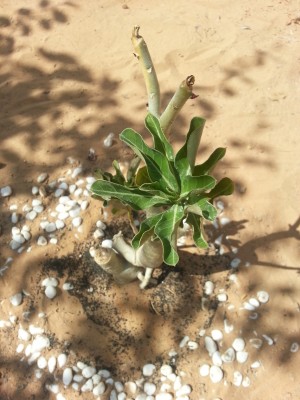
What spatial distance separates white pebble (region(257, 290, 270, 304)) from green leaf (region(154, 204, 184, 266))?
109 cm

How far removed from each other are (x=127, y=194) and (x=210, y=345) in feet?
3.83

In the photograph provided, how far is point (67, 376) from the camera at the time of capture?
2.34 meters

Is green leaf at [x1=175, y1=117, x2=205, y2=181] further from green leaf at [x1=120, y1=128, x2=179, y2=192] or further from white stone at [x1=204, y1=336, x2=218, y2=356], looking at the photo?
white stone at [x1=204, y1=336, x2=218, y2=356]

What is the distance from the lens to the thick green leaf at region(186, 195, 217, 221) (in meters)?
1.53

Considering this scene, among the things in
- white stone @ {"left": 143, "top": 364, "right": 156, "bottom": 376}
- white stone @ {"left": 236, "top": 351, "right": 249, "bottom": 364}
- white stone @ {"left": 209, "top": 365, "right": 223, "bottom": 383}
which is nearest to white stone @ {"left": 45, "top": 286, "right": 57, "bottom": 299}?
white stone @ {"left": 143, "top": 364, "right": 156, "bottom": 376}

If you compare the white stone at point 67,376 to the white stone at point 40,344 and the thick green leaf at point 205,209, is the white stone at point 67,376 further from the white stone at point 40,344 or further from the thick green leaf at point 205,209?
the thick green leaf at point 205,209

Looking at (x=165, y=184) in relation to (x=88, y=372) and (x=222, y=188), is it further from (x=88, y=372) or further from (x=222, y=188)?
(x=88, y=372)

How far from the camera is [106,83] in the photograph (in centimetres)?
350

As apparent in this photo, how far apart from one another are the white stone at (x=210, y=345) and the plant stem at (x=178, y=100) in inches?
49.9

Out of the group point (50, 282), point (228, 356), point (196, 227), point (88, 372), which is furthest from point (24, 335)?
point (196, 227)

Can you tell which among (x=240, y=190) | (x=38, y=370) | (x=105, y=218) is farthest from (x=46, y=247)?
(x=240, y=190)

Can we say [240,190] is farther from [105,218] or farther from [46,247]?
[46,247]

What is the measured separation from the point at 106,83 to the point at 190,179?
83.8 inches

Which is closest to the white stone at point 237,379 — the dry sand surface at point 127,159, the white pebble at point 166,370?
the dry sand surface at point 127,159
